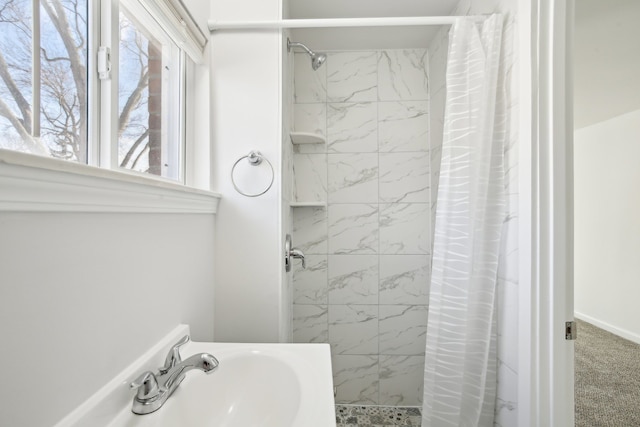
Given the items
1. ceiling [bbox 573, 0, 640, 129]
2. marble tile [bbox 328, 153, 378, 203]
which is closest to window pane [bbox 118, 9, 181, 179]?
marble tile [bbox 328, 153, 378, 203]

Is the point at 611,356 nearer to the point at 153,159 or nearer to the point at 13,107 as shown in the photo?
the point at 153,159

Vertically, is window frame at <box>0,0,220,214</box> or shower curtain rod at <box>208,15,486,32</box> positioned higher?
shower curtain rod at <box>208,15,486,32</box>

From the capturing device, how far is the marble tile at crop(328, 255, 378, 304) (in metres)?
1.84

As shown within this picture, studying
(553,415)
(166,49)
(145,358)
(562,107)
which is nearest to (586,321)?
(553,415)

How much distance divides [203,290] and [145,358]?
37 cm

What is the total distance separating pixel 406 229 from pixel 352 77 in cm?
111

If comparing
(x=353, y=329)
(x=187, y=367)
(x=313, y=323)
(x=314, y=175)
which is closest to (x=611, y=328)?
(x=353, y=329)

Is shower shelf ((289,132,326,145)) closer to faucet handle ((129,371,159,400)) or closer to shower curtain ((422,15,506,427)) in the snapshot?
shower curtain ((422,15,506,427))

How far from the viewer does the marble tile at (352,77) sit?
1874 millimetres

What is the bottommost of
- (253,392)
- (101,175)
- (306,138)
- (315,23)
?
(253,392)

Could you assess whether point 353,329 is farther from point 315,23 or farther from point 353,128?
point 315,23

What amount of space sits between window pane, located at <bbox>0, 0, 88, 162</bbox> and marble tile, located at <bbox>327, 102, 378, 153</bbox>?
1375 millimetres

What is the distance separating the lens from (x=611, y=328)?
2.94 m

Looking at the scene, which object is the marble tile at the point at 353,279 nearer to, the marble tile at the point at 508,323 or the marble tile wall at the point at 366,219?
the marble tile wall at the point at 366,219
